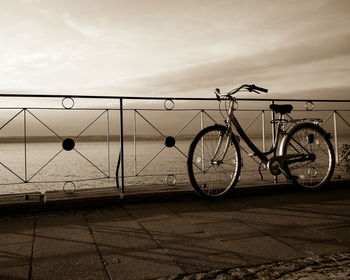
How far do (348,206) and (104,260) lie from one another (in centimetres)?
255

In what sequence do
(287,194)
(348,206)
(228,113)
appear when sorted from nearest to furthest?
(348,206) → (228,113) → (287,194)

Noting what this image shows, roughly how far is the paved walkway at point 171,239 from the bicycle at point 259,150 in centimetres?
38

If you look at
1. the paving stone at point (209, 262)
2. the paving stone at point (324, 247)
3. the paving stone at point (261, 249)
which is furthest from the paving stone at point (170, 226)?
the paving stone at point (324, 247)

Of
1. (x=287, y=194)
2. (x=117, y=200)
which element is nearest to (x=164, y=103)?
(x=117, y=200)

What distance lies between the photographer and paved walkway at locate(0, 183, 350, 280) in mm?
1979

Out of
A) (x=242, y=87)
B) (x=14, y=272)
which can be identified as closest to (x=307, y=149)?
(x=242, y=87)

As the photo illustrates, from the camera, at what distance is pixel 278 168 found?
13.0 ft

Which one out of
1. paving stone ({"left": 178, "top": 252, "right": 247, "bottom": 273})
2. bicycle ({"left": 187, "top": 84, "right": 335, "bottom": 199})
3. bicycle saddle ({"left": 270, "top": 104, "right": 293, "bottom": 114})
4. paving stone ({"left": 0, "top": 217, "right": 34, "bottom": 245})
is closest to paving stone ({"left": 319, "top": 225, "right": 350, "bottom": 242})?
paving stone ({"left": 178, "top": 252, "right": 247, "bottom": 273})

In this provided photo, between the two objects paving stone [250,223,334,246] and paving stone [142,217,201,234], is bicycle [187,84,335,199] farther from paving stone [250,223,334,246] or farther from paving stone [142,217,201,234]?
paving stone [250,223,334,246]

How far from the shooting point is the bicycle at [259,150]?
3.64 meters

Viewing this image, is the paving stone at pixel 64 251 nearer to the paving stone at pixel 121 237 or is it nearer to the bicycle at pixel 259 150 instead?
the paving stone at pixel 121 237

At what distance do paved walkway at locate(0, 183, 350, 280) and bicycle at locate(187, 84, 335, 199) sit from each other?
380mm

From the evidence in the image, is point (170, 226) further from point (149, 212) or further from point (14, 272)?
point (14, 272)

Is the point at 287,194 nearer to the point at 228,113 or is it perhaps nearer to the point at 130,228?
the point at 228,113
